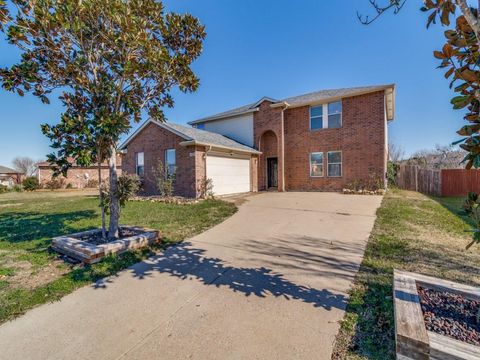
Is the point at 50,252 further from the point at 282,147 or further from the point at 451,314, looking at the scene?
the point at 282,147

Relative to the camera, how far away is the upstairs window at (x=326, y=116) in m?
14.7

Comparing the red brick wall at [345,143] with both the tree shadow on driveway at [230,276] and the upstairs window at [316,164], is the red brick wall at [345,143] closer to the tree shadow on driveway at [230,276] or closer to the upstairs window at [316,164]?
the upstairs window at [316,164]

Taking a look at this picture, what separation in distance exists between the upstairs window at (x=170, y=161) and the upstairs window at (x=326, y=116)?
9.39 meters

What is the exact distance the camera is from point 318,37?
35.5 feet

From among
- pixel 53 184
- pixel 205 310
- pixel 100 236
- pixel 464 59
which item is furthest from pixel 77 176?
pixel 464 59

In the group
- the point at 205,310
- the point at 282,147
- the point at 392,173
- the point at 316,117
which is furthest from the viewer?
the point at 392,173

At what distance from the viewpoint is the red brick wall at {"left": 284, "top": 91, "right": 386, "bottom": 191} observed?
13.6 meters

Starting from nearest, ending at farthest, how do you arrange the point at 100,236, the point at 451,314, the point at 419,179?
the point at 451,314
the point at 100,236
the point at 419,179

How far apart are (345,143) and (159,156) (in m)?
11.8

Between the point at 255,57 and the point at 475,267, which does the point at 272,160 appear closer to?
the point at 255,57

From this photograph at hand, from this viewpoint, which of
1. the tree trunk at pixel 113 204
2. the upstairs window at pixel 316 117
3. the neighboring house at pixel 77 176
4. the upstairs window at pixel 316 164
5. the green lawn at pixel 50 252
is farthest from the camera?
the neighboring house at pixel 77 176

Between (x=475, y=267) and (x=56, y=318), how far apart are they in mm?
6319

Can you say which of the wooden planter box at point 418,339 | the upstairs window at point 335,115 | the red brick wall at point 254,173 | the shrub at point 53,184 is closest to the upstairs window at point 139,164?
the red brick wall at point 254,173

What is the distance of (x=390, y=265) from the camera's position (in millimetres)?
3939
